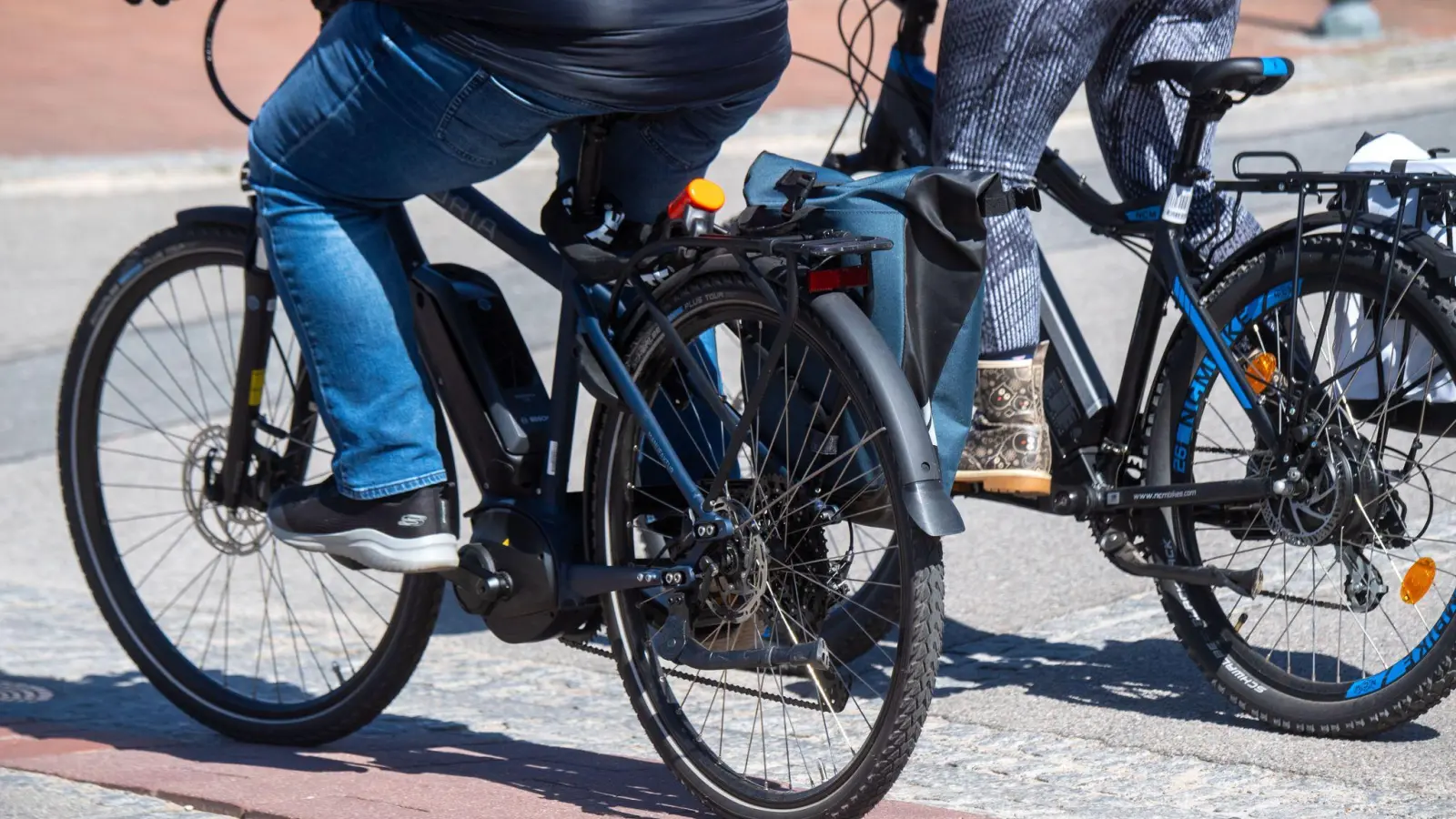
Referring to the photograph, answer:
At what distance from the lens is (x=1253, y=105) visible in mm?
12133

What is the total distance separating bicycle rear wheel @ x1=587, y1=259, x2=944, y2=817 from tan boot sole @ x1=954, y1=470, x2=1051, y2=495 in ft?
1.18

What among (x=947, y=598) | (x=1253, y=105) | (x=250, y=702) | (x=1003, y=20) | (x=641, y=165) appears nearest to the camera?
(x=641, y=165)

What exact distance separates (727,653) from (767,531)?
0.68 feet

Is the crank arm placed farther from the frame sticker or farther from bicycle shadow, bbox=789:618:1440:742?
the frame sticker

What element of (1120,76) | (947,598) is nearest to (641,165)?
(1120,76)

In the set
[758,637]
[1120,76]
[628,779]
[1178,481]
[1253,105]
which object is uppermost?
[1253,105]

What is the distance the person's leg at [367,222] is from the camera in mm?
3027

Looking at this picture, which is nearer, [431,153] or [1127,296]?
[431,153]

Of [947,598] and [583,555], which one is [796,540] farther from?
[947,598]

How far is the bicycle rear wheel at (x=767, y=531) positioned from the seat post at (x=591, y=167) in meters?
0.25

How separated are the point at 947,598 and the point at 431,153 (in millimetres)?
2017

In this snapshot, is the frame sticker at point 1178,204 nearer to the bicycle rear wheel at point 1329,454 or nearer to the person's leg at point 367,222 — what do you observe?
the bicycle rear wheel at point 1329,454

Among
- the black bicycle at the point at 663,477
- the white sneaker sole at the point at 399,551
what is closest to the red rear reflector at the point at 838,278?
the black bicycle at the point at 663,477

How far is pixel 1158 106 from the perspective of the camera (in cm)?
381
